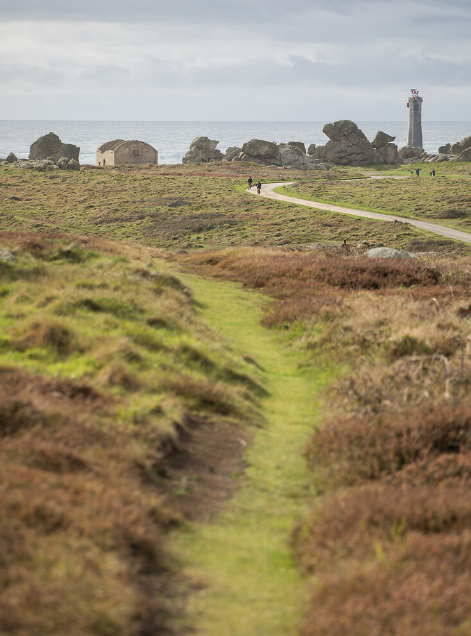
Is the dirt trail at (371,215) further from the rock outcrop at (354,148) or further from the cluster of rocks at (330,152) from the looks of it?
the rock outcrop at (354,148)

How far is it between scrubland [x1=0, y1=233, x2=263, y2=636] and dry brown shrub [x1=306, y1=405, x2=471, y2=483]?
5.83 feet

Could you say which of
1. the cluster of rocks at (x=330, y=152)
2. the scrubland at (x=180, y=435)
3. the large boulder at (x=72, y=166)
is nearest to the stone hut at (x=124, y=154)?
the large boulder at (x=72, y=166)

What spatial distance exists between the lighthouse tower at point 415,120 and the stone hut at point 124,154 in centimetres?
7509

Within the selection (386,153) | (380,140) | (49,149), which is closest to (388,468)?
(49,149)

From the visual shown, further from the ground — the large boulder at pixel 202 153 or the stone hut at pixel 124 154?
the large boulder at pixel 202 153

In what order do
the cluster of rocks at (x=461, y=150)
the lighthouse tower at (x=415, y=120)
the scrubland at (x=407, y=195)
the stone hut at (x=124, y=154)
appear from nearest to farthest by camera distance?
the scrubland at (x=407, y=195)
the stone hut at (x=124, y=154)
the cluster of rocks at (x=461, y=150)
the lighthouse tower at (x=415, y=120)

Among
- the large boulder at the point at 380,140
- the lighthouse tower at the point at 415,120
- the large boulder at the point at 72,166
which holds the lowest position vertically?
the large boulder at the point at 72,166

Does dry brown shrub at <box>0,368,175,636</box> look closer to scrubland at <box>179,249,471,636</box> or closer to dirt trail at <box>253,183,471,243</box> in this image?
scrubland at <box>179,249,471,636</box>

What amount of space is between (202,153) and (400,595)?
126754 mm

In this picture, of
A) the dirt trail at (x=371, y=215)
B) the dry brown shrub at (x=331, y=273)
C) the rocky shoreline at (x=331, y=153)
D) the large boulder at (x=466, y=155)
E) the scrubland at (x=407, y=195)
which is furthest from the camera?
the rocky shoreline at (x=331, y=153)

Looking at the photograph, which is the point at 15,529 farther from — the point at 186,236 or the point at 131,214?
the point at 131,214

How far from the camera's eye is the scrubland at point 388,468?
5133mm

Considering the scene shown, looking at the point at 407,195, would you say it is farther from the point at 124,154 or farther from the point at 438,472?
the point at 438,472

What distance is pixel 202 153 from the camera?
126188 mm
